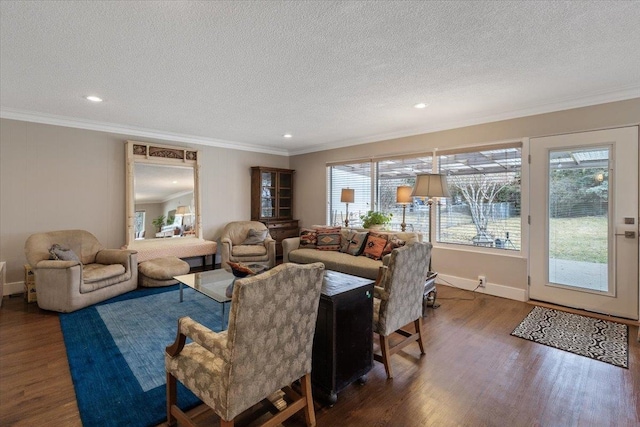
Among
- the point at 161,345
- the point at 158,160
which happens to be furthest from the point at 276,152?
the point at 161,345

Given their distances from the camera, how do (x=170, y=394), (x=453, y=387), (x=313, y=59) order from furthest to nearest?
(x=313, y=59)
(x=453, y=387)
(x=170, y=394)

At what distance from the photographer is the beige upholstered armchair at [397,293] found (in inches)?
88.6

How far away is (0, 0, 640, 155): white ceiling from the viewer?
2.00 meters

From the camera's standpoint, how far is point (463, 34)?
223cm

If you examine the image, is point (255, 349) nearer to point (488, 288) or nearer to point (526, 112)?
point (488, 288)

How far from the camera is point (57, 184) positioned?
4.53m

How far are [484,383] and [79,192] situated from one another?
18.5 ft

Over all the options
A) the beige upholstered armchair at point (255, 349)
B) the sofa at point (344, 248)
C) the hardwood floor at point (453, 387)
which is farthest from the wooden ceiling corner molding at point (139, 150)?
the beige upholstered armchair at point (255, 349)

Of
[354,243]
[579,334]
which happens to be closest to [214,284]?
[354,243]

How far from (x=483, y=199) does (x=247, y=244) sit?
3.96 m

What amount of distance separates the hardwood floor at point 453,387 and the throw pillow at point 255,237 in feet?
9.83

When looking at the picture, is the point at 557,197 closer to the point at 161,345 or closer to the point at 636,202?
the point at 636,202

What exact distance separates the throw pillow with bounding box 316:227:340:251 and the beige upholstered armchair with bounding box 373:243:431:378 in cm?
261

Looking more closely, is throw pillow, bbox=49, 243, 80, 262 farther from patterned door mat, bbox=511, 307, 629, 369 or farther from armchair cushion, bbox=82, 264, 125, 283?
patterned door mat, bbox=511, 307, 629, 369
